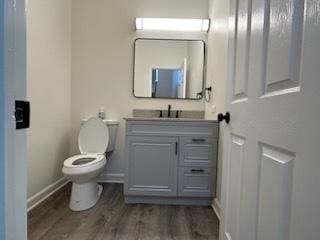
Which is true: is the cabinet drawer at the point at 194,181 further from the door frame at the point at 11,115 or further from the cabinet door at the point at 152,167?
the door frame at the point at 11,115

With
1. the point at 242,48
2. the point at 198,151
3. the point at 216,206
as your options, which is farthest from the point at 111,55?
the point at 242,48

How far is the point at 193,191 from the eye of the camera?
8.31 ft

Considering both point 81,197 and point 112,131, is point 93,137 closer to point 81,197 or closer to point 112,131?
point 112,131

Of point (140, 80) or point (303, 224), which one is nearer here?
point (303, 224)

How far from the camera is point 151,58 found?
317cm

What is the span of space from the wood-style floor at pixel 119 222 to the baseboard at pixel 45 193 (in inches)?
1.9

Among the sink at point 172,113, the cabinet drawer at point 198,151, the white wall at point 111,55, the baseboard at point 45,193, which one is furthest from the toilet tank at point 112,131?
the cabinet drawer at point 198,151

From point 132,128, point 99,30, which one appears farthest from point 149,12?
point 132,128

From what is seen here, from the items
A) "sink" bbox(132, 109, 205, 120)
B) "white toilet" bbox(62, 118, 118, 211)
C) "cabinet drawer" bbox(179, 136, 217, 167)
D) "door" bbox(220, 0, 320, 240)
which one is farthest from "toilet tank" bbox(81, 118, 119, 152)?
"door" bbox(220, 0, 320, 240)

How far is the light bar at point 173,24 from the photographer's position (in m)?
3.09

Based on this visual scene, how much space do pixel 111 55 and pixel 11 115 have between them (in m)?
2.82

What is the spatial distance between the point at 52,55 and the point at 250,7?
7.38 ft

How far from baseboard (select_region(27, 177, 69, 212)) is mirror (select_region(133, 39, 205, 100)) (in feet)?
4.45

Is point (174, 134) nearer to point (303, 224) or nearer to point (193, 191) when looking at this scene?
point (193, 191)
